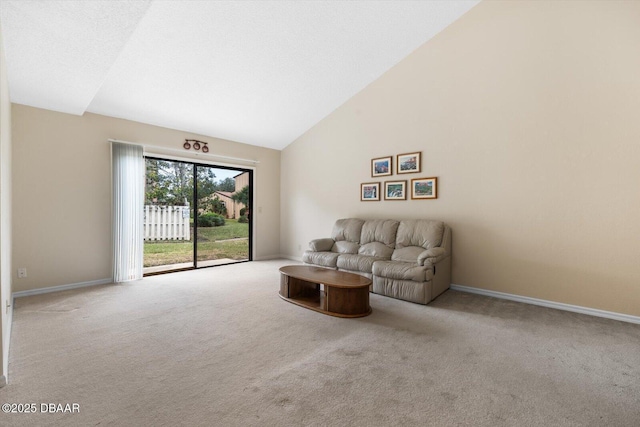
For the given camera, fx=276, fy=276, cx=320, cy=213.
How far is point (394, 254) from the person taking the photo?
4148mm

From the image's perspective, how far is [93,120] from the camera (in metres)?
4.19

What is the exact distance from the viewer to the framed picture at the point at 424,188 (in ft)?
14.0

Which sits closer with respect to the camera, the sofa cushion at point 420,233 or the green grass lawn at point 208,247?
the sofa cushion at point 420,233

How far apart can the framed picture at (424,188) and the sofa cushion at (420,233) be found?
0.43 m

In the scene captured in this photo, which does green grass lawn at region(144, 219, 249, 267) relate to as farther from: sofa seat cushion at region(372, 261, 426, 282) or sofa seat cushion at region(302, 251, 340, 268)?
sofa seat cushion at region(372, 261, 426, 282)

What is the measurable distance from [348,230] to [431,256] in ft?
5.75

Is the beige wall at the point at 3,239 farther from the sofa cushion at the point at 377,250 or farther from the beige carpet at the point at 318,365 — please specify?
the sofa cushion at the point at 377,250

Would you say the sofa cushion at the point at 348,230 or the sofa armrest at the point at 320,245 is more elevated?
the sofa cushion at the point at 348,230

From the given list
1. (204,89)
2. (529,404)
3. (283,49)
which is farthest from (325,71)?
(529,404)

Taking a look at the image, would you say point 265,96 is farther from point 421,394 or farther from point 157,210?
point 421,394

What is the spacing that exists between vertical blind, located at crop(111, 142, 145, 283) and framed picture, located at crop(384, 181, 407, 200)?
4086 mm

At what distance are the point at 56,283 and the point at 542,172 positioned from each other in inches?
262

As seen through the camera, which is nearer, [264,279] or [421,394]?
[421,394]

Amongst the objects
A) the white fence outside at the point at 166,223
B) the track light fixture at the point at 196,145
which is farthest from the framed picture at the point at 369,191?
the white fence outside at the point at 166,223
